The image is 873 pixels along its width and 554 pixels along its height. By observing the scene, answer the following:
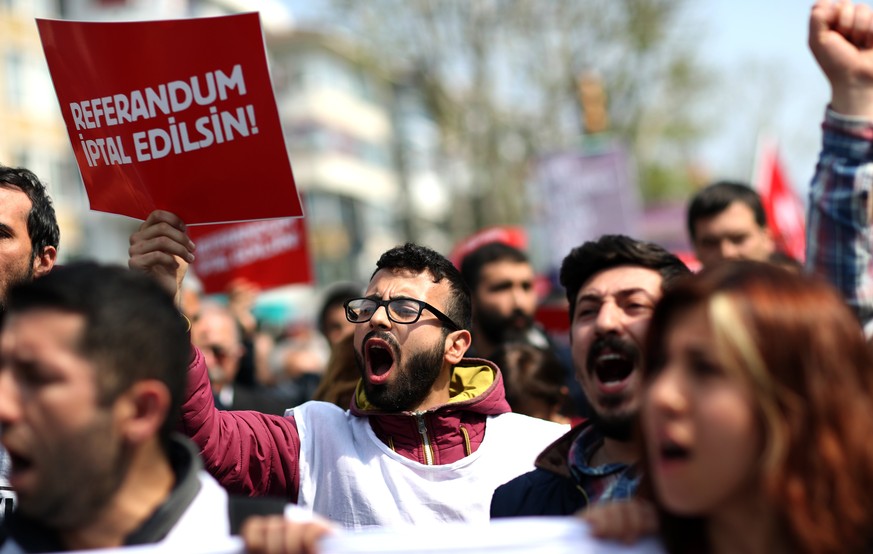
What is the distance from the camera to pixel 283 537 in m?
1.91

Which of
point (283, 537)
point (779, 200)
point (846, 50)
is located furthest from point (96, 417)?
point (779, 200)

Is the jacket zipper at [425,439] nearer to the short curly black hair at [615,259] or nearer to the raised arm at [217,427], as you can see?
the raised arm at [217,427]

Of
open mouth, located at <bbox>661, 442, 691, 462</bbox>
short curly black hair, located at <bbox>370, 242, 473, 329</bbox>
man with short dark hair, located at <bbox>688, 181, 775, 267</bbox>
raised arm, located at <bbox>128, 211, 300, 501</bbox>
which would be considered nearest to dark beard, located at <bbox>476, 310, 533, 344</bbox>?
man with short dark hair, located at <bbox>688, 181, 775, 267</bbox>

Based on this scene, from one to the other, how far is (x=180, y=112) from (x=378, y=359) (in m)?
1.08

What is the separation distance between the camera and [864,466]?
5.87 feet

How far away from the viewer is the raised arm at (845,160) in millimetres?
2711

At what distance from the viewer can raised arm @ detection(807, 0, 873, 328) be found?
2.71 meters

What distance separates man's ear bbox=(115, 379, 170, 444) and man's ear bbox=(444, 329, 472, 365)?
1663mm

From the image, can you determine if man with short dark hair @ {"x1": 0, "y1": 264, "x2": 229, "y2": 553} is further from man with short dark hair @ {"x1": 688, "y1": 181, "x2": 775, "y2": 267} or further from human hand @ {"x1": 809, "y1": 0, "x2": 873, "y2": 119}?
man with short dark hair @ {"x1": 688, "y1": 181, "x2": 775, "y2": 267}

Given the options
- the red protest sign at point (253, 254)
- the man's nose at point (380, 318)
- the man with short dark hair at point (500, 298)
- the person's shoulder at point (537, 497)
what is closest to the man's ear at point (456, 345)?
the man's nose at point (380, 318)

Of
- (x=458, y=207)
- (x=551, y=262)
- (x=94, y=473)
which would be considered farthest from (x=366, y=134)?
(x=94, y=473)

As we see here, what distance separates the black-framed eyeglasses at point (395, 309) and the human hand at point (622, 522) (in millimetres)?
1587

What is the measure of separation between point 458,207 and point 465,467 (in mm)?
21135

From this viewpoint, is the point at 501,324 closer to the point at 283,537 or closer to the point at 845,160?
the point at 845,160
